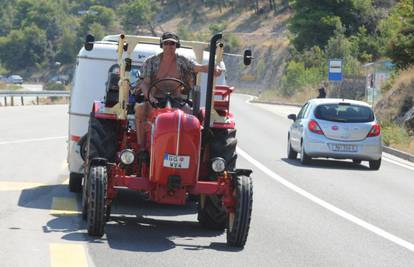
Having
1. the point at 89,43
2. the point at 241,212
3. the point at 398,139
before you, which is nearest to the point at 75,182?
the point at 89,43

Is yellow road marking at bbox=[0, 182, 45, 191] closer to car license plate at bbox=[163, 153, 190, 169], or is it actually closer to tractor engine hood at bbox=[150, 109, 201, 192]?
tractor engine hood at bbox=[150, 109, 201, 192]

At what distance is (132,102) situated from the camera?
12.3 metres

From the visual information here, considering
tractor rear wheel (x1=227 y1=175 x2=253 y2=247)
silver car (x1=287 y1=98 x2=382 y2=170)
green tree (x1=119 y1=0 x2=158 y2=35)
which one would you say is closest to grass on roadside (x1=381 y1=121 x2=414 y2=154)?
silver car (x1=287 y1=98 x2=382 y2=170)

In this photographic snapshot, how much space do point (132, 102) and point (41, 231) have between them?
1.93m

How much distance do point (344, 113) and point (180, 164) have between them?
14029 millimetres

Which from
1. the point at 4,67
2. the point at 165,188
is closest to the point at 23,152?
the point at 165,188

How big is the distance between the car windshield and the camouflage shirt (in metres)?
12.6

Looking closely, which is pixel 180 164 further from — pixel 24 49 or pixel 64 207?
pixel 24 49

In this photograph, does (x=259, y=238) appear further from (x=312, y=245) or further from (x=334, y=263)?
(x=334, y=263)

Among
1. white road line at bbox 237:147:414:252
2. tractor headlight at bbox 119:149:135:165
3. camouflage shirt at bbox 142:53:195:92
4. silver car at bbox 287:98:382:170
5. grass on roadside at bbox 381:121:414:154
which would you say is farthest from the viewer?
grass on roadside at bbox 381:121:414:154

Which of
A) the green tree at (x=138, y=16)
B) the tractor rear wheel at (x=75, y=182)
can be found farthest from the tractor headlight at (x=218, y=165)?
the green tree at (x=138, y=16)

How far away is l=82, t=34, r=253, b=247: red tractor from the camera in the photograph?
1053 centimetres

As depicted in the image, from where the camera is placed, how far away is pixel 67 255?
387 inches

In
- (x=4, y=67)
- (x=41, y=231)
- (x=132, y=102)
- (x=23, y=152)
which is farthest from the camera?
(x=4, y=67)
